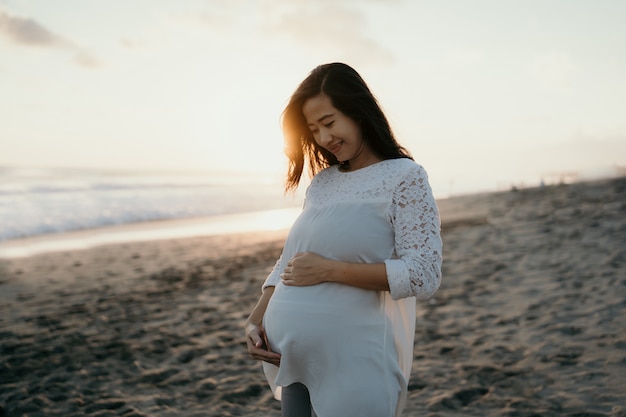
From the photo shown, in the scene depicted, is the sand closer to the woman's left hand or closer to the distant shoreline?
the distant shoreline

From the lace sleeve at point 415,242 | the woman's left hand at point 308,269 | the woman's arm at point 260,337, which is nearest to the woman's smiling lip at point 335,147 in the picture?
the lace sleeve at point 415,242

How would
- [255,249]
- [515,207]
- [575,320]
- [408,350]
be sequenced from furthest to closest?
[515,207] < [255,249] < [575,320] < [408,350]

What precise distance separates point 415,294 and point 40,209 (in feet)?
63.5

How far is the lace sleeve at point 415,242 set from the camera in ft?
5.51

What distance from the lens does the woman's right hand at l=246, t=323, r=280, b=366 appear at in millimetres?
1917

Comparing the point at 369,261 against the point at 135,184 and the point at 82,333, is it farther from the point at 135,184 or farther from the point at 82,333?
the point at 135,184

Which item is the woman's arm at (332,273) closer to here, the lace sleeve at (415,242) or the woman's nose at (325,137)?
the lace sleeve at (415,242)

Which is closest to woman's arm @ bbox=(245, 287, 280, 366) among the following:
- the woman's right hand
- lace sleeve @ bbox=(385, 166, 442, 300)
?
the woman's right hand

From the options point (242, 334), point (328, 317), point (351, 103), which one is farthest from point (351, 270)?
point (242, 334)

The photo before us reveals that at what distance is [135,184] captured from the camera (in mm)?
31922

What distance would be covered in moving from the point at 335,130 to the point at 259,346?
88 centimetres

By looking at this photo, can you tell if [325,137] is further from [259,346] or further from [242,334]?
[242,334]

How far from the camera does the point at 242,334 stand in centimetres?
586

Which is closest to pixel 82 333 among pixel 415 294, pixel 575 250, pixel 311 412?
pixel 311 412
